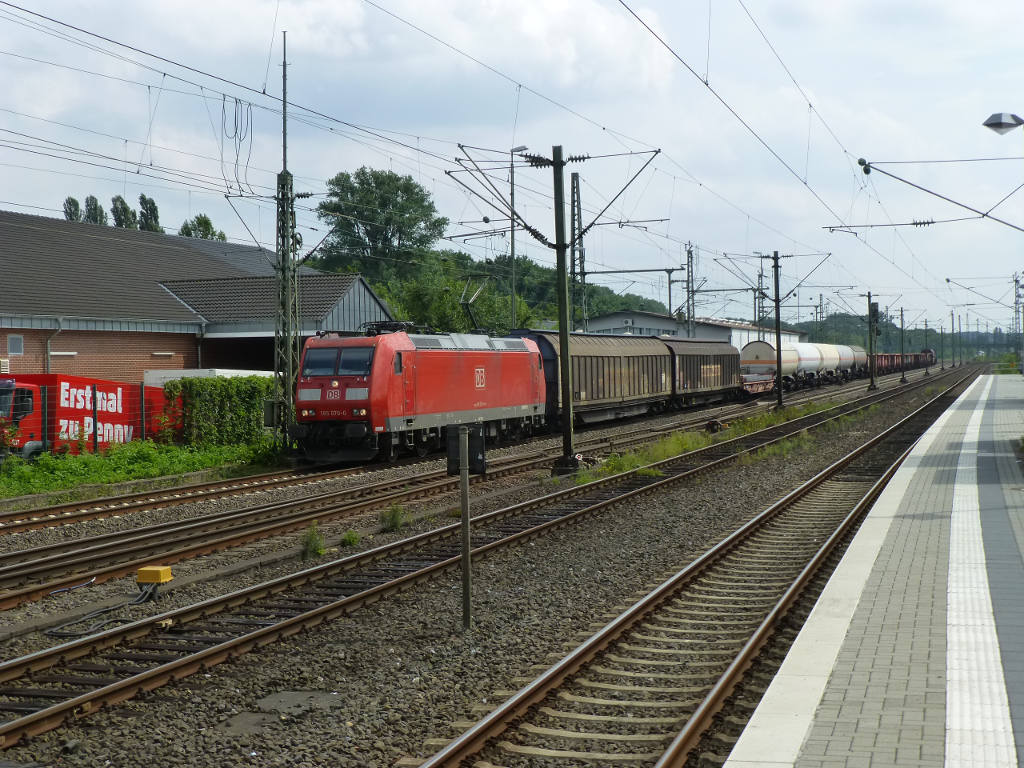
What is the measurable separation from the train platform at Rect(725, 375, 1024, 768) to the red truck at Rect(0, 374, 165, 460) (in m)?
16.7

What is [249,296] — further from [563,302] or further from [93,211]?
[93,211]

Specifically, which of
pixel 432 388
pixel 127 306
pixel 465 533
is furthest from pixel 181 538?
pixel 127 306

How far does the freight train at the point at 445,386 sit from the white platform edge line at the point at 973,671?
39.3 feet

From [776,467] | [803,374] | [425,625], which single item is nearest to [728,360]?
[803,374]

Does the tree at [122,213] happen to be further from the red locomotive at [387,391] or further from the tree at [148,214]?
the red locomotive at [387,391]

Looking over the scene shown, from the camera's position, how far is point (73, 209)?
7700 cm

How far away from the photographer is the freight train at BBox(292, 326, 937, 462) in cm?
2116

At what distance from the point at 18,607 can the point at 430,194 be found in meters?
74.4

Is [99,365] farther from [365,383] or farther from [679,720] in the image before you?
[679,720]

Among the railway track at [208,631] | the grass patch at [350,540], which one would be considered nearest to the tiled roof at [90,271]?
the grass patch at [350,540]

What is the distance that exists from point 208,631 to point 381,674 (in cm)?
208

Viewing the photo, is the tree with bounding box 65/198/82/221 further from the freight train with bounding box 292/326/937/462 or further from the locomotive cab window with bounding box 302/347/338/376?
the locomotive cab window with bounding box 302/347/338/376

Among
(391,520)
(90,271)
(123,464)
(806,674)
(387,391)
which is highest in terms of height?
(90,271)

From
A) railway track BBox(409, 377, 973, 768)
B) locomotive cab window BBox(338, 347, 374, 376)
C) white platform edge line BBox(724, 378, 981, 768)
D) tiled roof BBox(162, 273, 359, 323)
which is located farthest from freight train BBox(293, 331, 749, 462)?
white platform edge line BBox(724, 378, 981, 768)
